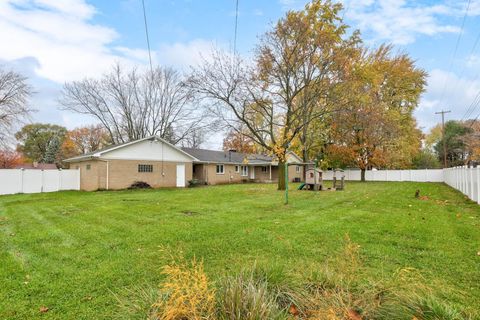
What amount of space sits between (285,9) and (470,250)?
1687 centimetres

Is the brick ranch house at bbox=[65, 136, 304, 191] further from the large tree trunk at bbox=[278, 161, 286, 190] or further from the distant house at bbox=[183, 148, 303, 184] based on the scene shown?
the large tree trunk at bbox=[278, 161, 286, 190]

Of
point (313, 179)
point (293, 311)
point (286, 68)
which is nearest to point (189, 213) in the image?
point (293, 311)

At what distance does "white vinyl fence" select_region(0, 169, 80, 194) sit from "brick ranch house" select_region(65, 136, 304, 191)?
0.77 m

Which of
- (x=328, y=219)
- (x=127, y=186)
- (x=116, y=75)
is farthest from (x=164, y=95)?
(x=328, y=219)

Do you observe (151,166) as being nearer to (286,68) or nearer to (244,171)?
(244,171)

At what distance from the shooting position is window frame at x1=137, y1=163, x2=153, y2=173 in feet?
72.2

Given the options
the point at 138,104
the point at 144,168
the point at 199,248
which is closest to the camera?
the point at 199,248

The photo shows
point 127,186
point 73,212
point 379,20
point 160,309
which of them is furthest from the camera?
point 127,186

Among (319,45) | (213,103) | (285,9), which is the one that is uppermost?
(285,9)

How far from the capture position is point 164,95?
3353 cm

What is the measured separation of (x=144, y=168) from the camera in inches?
877

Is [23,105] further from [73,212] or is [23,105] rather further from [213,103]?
[73,212]

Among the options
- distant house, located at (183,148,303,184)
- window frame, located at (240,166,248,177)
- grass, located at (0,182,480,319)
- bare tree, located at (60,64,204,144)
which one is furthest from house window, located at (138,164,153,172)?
grass, located at (0,182,480,319)

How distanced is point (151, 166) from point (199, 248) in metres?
18.4
